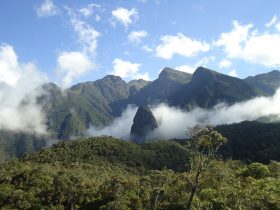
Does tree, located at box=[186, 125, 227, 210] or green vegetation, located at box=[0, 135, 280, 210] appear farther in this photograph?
green vegetation, located at box=[0, 135, 280, 210]

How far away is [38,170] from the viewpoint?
169375 millimetres

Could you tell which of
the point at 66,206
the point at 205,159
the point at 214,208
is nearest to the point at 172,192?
the point at 214,208

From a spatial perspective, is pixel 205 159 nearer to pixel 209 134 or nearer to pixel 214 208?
pixel 209 134

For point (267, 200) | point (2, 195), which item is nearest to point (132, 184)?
point (2, 195)

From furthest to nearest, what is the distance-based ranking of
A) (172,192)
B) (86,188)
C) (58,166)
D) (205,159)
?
(58,166) → (86,188) → (172,192) → (205,159)

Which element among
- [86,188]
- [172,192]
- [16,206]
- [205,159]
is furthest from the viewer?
[86,188]

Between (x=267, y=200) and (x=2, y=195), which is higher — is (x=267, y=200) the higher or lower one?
the lower one

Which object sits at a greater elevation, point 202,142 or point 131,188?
point 202,142

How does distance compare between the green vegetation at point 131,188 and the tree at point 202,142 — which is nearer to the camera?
the tree at point 202,142

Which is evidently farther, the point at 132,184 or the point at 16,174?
the point at 16,174

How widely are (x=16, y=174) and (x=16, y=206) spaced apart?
113 feet

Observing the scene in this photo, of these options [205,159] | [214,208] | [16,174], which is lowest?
[214,208]

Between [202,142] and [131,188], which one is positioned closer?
[202,142]

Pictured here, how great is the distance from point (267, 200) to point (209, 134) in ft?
59.7
